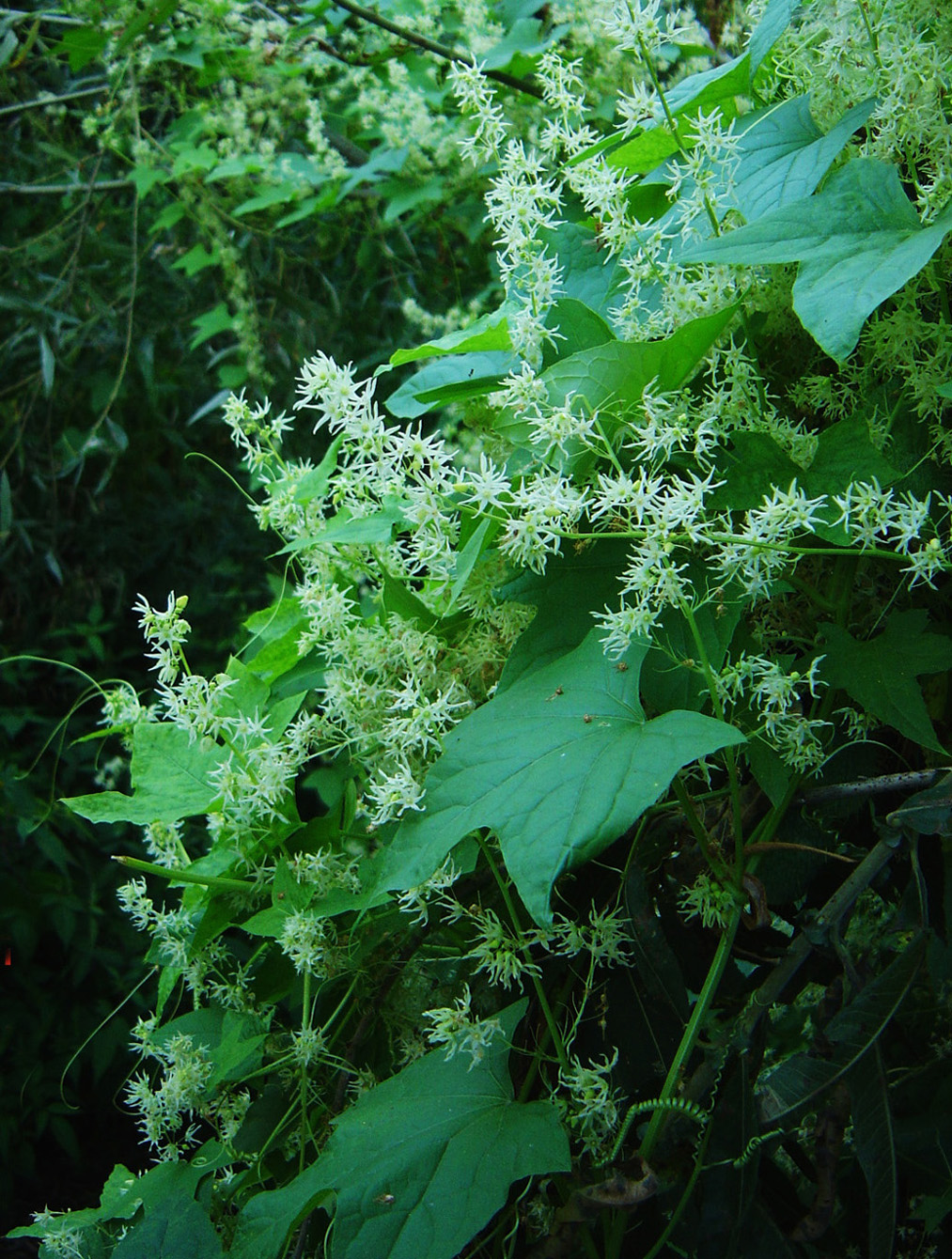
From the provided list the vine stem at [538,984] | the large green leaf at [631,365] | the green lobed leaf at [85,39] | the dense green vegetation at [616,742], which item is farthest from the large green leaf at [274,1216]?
the green lobed leaf at [85,39]

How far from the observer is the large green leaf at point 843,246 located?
1.25ft

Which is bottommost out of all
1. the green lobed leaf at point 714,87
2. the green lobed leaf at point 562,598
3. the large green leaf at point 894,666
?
the large green leaf at point 894,666

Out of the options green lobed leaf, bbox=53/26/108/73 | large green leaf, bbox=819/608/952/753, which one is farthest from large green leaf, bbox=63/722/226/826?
green lobed leaf, bbox=53/26/108/73

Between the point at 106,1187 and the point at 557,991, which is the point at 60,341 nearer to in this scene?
the point at 106,1187

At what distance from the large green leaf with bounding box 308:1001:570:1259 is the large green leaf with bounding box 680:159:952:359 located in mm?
321

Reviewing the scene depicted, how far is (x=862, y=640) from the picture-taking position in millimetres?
464

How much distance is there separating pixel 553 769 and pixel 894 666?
156 mm

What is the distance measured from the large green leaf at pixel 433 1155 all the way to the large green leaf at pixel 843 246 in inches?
12.6

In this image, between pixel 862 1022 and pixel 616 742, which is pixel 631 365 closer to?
pixel 616 742

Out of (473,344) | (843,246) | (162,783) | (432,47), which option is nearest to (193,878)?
(162,783)

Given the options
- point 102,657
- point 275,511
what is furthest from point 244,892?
point 102,657

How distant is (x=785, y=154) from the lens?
0.48 metres

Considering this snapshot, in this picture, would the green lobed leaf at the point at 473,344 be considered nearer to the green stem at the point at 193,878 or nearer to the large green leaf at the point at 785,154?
the large green leaf at the point at 785,154

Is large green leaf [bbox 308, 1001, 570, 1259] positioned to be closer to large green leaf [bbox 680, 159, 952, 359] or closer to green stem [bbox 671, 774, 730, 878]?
green stem [bbox 671, 774, 730, 878]
